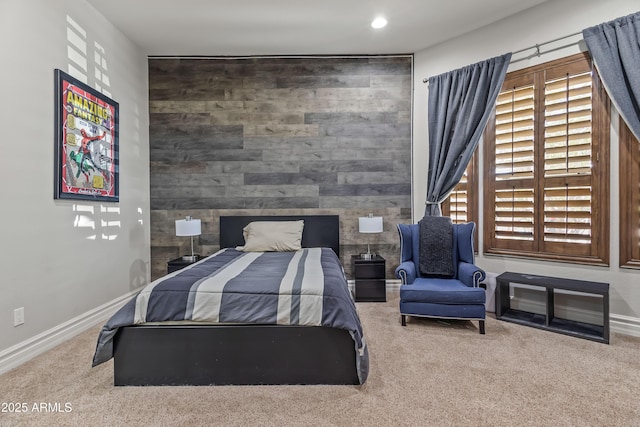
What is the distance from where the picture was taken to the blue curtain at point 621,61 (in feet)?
8.89

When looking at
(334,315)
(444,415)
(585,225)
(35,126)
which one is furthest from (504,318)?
(35,126)

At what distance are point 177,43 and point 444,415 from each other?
14.8 ft

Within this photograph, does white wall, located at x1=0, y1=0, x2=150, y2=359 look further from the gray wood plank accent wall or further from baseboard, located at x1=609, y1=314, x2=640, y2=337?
baseboard, located at x1=609, y1=314, x2=640, y2=337

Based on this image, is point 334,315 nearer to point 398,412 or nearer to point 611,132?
point 398,412

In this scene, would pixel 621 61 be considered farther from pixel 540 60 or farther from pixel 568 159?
pixel 568 159

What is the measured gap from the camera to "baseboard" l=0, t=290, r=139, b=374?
232 cm

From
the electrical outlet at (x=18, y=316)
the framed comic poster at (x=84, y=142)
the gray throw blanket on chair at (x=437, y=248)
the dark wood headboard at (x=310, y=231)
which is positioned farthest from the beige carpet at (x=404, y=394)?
the dark wood headboard at (x=310, y=231)

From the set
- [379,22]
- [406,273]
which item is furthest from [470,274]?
[379,22]

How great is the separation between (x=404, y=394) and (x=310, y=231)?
8.31 ft

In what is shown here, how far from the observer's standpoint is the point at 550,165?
3203 mm

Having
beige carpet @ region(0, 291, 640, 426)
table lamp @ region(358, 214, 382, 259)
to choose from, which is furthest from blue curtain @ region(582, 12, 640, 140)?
table lamp @ region(358, 214, 382, 259)

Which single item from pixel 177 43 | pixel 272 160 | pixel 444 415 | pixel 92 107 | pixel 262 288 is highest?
pixel 177 43

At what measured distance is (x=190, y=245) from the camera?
14.3 ft

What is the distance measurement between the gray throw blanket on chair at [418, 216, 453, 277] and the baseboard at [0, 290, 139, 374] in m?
3.31
